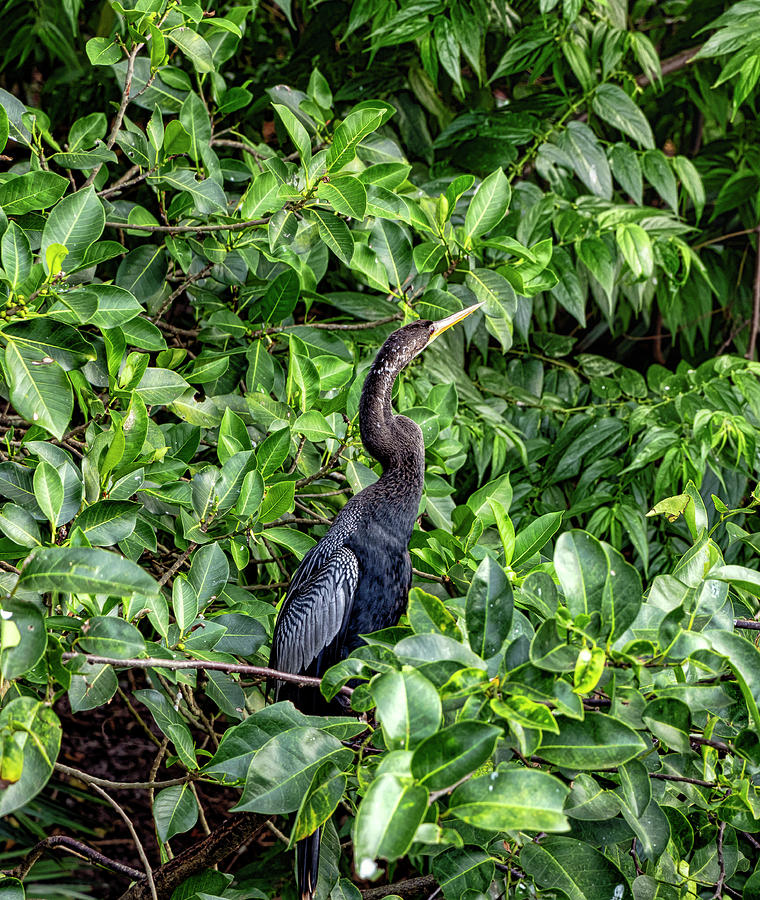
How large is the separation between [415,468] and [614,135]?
1.88 m

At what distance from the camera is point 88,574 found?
→ 87 cm

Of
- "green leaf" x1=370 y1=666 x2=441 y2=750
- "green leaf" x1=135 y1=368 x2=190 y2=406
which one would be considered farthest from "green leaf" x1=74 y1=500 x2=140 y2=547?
"green leaf" x1=370 y1=666 x2=441 y2=750

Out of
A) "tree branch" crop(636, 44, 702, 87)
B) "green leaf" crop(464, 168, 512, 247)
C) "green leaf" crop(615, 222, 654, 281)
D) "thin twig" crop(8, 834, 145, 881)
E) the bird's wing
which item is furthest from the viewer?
"tree branch" crop(636, 44, 702, 87)

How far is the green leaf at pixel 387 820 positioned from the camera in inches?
29.1

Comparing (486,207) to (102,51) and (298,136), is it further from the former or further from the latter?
(102,51)

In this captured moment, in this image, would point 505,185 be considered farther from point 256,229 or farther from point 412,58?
point 412,58

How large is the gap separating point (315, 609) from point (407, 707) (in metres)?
0.99

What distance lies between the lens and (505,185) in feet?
5.72

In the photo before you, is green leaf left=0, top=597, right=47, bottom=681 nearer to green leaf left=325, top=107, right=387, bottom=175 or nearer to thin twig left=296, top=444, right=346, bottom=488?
thin twig left=296, top=444, right=346, bottom=488

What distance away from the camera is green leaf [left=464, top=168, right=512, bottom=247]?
5.57ft

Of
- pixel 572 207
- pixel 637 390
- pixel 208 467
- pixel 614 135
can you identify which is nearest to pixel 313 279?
pixel 208 467

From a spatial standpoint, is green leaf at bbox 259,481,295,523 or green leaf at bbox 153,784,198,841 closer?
green leaf at bbox 153,784,198,841

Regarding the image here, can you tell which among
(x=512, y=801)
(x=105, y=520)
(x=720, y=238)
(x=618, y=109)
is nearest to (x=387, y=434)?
(x=105, y=520)

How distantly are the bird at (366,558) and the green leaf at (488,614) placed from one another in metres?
0.77
